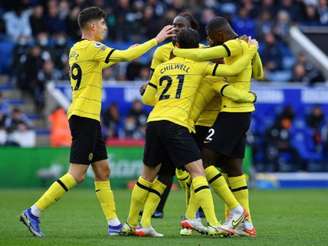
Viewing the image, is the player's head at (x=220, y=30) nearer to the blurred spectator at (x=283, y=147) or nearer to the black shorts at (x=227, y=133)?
the black shorts at (x=227, y=133)

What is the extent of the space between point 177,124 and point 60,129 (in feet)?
44.4

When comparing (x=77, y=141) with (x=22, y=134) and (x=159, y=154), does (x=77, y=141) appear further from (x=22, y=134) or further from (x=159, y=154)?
(x=22, y=134)

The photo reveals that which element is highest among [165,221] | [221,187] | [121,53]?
[121,53]

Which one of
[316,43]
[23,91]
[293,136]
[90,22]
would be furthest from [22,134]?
[90,22]

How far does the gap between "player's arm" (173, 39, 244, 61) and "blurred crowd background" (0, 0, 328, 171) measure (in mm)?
13299

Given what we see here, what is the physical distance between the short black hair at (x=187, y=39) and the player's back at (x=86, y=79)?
2.84 ft

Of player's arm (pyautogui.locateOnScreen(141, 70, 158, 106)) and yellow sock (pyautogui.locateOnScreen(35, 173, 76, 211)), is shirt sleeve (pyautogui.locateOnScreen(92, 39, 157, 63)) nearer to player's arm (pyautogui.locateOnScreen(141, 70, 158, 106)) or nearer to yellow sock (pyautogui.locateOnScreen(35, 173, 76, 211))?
player's arm (pyautogui.locateOnScreen(141, 70, 158, 106))

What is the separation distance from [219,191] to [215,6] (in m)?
19.6

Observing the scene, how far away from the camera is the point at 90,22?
38.0 feet

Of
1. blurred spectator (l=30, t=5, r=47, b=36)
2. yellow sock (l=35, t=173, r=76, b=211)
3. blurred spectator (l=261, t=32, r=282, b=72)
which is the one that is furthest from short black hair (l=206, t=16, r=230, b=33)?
blurred spectator (l=261, t=32, r=282, b=72)

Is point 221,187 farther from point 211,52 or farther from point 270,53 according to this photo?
point 270,53

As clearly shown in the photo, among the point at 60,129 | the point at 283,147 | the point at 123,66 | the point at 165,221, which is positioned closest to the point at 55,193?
the point at 165,221

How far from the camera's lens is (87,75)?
1148cm

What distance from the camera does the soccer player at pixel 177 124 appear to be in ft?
36.2
